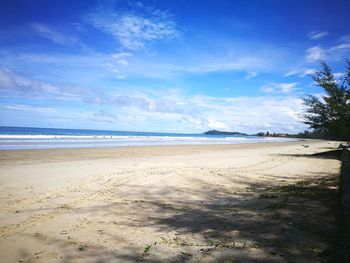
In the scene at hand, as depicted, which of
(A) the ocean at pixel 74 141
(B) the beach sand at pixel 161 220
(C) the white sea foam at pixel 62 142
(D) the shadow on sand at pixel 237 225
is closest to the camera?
(D) the shadow on sand at pixel 237 225

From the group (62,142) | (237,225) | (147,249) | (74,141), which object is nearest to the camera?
(147,249)

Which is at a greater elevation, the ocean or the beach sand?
the ocean

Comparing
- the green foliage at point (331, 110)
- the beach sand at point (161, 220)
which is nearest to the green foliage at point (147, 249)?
the beach sand at point (161, 220)

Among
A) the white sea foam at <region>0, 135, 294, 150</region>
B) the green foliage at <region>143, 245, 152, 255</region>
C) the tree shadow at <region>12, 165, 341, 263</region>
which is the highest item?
the white sea foam at <region>0, 135, 294, 150</region>

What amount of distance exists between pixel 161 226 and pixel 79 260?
1790mm

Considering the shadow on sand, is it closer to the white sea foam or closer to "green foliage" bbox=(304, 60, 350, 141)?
"green foliage" bbox=(304, 60, 350, 141)

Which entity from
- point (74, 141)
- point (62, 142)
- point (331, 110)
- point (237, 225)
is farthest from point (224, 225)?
point (74, 141)

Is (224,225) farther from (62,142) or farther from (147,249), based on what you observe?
(62,142)

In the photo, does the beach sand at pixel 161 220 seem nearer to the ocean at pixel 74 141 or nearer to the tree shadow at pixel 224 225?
the tree shadow at pixel 224 225

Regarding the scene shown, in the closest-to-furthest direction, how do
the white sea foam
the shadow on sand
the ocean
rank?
1. the shadow on sand
2. the white sea foam
3. the ocean

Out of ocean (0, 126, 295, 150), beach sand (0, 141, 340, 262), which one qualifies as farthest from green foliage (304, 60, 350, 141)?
ocean (0, 126, 295, 150)

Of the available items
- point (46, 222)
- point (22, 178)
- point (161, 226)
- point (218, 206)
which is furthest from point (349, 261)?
point (22, 178)

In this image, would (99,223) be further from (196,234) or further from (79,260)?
(196,234)

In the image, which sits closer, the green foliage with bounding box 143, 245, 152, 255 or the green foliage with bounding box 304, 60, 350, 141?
the green foliage with bounding box 143, 245, 152, 255
